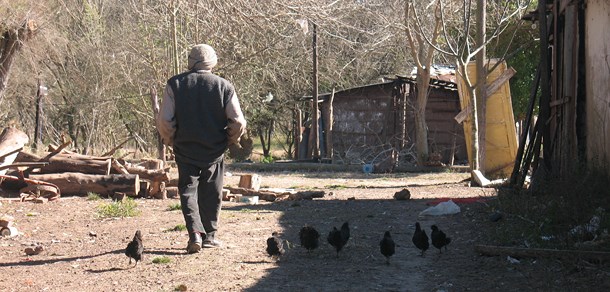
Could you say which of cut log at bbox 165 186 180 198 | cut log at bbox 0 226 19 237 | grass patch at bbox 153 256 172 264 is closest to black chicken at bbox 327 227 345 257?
grass patch at bbox 153 256 172 264

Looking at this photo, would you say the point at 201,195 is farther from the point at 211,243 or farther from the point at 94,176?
the point at 94,176

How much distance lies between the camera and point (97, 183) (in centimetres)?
1530

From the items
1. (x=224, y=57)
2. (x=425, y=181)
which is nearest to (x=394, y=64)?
(x=224, y=57)

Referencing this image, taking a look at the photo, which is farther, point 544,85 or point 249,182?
point 249,182

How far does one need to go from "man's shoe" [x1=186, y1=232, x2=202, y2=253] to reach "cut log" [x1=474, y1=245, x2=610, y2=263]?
2.87 m

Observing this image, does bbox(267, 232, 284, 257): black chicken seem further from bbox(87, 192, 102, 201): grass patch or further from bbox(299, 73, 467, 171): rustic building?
bbox(299, 73, 467, 171): rustic building

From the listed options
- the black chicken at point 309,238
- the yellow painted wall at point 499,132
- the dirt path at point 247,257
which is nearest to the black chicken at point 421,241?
the dirt path at point 247,257

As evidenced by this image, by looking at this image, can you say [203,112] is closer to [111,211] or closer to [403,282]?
[403,282]

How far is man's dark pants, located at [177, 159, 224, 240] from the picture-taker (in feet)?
29.6

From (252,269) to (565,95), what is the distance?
6.42 metres

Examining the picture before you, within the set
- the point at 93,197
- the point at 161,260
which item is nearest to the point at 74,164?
the point at 93,197

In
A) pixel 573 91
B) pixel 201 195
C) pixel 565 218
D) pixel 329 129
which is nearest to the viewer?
pixel 201 195

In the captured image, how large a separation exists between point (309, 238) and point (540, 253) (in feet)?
7.41

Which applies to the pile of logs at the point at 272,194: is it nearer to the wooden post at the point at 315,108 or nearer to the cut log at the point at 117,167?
the cut log at the point at 117,167
